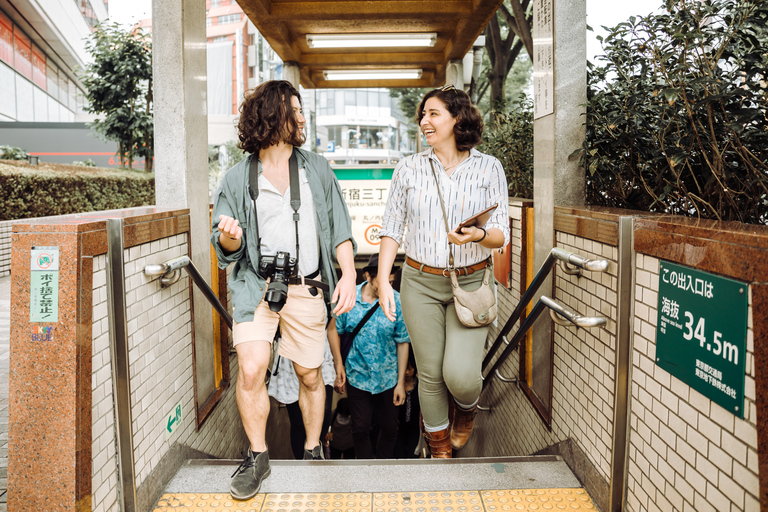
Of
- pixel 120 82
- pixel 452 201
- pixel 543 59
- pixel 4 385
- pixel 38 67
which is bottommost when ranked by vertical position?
pixel 4 385

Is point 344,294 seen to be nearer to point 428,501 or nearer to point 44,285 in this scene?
point 428,501

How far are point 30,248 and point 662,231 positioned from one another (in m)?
2.21

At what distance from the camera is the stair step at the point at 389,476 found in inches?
105

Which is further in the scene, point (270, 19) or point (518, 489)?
point (270, 19)

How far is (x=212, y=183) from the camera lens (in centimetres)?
2120

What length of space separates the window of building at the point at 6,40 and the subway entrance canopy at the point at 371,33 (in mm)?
15112

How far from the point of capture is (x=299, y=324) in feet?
9.68

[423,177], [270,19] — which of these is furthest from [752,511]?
[270,19]

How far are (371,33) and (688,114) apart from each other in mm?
4294

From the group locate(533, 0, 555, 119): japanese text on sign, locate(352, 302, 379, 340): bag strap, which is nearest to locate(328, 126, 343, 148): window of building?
locate(352, 302, 379, 340): bag strap

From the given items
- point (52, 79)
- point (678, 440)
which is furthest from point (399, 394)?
point (52, 79)

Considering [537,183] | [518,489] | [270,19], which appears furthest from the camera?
[270,19]

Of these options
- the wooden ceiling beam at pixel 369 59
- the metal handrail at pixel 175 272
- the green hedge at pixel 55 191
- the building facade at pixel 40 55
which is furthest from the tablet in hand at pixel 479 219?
the building facade at pixel 40 55

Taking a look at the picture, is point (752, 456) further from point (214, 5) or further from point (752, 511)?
point (214, 5)
